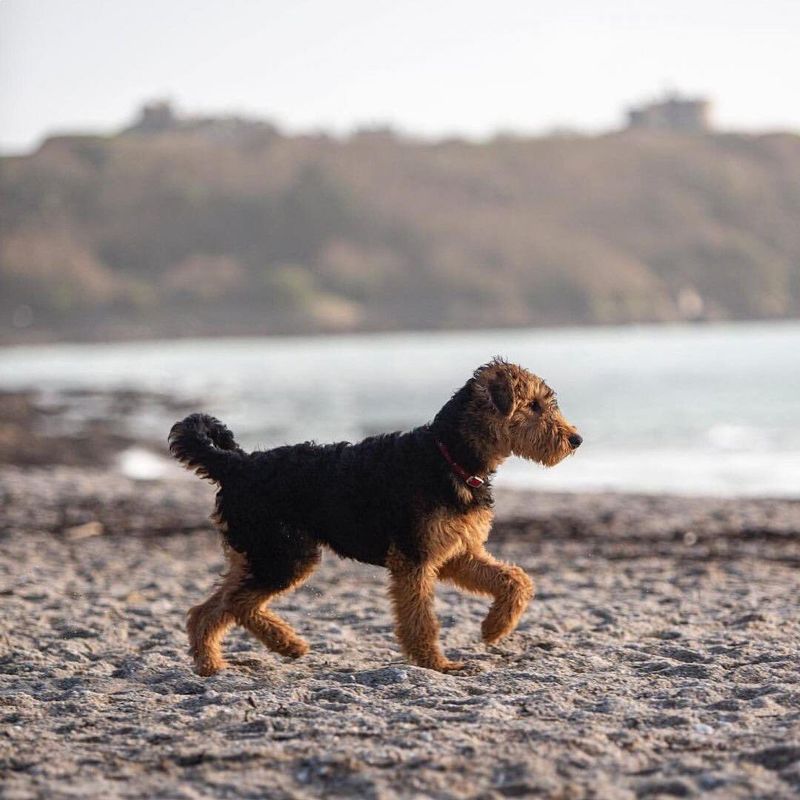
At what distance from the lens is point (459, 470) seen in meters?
6.11

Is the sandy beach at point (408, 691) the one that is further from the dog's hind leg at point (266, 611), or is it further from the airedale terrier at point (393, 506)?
the airedale terrier at point (393, 506)

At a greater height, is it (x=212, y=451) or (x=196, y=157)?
(x=196, y=157)

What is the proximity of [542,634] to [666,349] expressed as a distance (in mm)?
95777

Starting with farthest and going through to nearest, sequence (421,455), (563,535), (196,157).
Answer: (196,157)
(563,535)
(421,455)

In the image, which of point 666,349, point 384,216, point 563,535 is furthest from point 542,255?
point 563,535

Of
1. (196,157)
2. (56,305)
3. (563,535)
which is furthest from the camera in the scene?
(196,157)

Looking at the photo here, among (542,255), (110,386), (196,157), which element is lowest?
(110,386)

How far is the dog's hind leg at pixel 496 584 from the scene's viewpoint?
20.8 feet

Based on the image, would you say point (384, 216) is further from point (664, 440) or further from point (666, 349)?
point (664, 440)

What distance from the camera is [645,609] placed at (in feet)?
25.6

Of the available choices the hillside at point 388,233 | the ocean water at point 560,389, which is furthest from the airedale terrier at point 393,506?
the hillside at point 388,233

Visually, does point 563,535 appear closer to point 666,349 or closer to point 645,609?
point 645,609

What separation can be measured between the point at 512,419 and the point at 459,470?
15.8 inches

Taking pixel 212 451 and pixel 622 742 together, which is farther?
pixel 212 451
